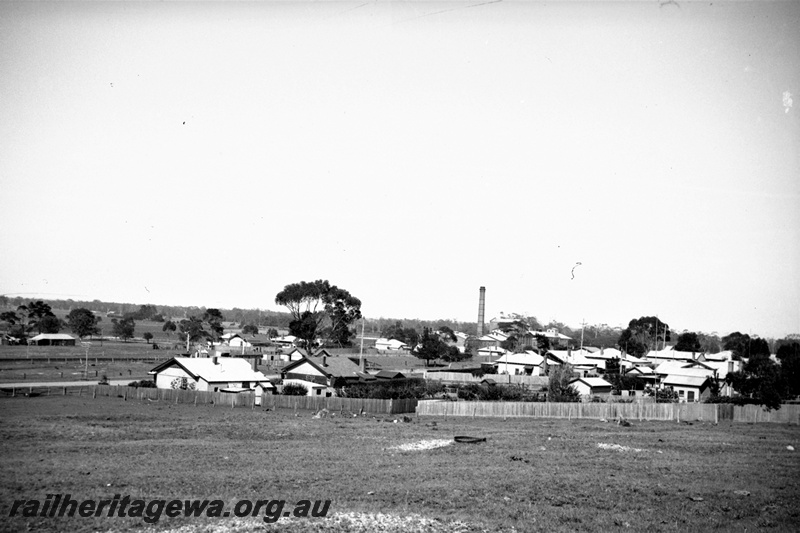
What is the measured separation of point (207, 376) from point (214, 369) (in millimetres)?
1762

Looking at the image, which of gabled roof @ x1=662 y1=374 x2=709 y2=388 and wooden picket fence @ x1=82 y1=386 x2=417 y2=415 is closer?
wooden picket fence @ x1=82 y1=386 x2=417 y2=415

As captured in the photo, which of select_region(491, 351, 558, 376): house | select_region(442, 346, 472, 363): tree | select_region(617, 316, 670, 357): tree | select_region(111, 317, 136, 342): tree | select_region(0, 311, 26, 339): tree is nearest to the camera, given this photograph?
select_region(491, 351, 558, 376): house

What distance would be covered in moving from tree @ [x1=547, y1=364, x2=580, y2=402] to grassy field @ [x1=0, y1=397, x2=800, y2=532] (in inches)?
704

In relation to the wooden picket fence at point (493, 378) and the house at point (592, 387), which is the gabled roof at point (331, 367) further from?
the house at point (592, 387)

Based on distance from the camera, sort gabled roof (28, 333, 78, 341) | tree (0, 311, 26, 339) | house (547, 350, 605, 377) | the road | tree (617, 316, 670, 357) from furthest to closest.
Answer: tree (617, 316, 670, 357), tree (0, 311, 26, 339), gabled roof (28, 333, 78, 341), house (547, 350, 605, 377), the road

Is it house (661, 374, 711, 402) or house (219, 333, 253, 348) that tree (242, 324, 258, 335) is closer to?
house (219, 333, 253, 348)

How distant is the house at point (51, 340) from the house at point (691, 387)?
97.0 m

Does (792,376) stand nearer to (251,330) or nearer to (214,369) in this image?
(214,369)

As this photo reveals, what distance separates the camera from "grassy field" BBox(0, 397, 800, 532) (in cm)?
1966

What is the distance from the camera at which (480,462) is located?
2883cm

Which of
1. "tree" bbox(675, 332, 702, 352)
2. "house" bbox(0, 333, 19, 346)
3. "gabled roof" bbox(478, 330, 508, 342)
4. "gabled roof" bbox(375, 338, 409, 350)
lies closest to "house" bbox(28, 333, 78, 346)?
"house" bbox(0, 333, 19, 346)

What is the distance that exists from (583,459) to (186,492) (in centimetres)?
1920

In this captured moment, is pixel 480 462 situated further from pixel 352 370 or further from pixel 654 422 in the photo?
pixel 352 370

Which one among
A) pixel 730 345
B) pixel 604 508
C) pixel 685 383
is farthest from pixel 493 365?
pixel 604 508
